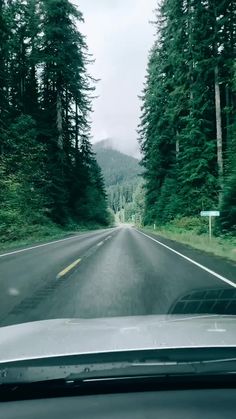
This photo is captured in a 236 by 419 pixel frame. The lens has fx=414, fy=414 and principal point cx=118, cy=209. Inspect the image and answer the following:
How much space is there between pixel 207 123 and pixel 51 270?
22.4 m

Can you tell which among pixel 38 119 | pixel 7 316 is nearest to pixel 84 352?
pixel 7 316

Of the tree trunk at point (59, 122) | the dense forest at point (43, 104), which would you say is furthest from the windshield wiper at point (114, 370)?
the tree trunk at point (59, 122)

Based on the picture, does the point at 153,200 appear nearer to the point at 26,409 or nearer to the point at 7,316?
the point at 7,316

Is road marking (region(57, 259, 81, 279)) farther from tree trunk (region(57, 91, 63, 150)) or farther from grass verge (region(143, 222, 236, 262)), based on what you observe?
tree trunk (region(57, 91, 63, 150))

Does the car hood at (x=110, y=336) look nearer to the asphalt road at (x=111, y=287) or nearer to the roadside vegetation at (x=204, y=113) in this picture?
the asphalt road at (x=111, y=287)

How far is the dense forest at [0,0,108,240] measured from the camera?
29900 mm

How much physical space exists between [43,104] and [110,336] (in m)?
40.2

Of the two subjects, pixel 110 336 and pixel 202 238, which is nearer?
pixel 110 336

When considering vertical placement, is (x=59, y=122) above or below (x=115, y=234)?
above

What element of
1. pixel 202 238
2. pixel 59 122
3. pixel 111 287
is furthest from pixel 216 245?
Answer: pixel 59 122

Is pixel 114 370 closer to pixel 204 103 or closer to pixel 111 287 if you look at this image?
pixel 111 287

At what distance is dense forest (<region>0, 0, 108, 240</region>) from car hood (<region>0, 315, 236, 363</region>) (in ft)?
77.9

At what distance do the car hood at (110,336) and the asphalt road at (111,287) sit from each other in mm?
2204

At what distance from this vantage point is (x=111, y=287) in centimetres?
845
